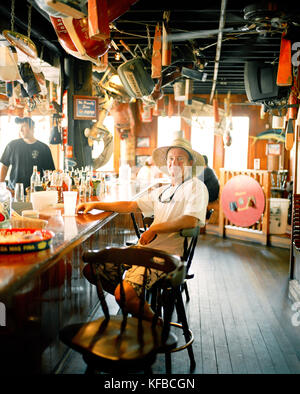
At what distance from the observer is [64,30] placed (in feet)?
9.08

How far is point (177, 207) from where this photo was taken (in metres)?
2.90

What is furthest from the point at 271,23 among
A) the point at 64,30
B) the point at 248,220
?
the point at 248,220

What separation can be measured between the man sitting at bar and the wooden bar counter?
0.79 feet

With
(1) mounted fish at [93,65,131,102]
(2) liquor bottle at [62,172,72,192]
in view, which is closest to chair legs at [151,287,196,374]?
(2) liquor bottle at [62,172,72,192]

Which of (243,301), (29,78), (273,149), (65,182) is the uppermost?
(29,78)

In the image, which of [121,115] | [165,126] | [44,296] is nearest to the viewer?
[44,296]

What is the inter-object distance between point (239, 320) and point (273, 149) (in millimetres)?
8024

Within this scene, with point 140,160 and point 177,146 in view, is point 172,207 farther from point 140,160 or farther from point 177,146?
point 140,160

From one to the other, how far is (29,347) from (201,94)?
997 cm

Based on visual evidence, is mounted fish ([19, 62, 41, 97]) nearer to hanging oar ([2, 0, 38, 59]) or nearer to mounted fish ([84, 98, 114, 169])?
hanging oar ([2, 0, 38, 59])

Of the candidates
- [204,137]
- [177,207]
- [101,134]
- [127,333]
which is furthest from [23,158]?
[204,137]

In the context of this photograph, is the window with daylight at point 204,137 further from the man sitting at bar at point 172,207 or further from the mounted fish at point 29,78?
the man sitting at bar at point 172,207

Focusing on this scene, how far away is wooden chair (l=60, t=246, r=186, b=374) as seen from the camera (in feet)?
5.27

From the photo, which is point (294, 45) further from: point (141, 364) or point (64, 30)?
point (141, 364)
